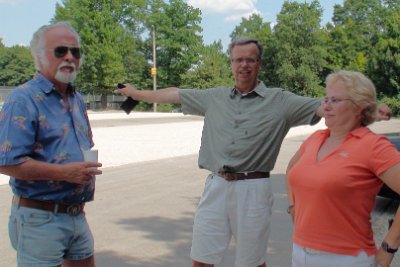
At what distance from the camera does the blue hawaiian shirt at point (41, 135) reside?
2.66 metres

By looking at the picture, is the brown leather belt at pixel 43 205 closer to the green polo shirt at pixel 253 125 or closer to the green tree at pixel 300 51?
the green polo shirt at pixel 253 125

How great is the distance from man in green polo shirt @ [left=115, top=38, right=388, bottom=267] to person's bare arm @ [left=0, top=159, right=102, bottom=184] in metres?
1.17

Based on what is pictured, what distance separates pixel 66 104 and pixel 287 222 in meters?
4.32

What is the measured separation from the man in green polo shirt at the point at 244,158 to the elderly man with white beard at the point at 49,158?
3.25 feet

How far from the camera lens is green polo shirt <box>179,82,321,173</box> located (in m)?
3.58

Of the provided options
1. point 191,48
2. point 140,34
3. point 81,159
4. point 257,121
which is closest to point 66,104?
point 81,159

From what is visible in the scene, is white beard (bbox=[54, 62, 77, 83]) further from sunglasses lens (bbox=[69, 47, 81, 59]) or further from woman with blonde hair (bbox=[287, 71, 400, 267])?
woman with blonde hair (bbox=[287, 71, 400, 267])

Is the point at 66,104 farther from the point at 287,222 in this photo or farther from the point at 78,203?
the point at 287,222

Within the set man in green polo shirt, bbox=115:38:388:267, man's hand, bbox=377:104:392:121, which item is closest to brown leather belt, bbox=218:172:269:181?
man in green polo shirt, bbox=115:38:388:267

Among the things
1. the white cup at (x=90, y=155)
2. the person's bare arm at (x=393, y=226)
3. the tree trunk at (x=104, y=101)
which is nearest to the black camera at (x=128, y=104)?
the white cup at (x=90, y=155)

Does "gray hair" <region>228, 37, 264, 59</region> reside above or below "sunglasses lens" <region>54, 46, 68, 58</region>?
above

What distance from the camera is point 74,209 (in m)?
2.91

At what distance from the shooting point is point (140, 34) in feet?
222

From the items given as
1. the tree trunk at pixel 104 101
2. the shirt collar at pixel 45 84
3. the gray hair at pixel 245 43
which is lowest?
the tree trunk at pixel 104 101
